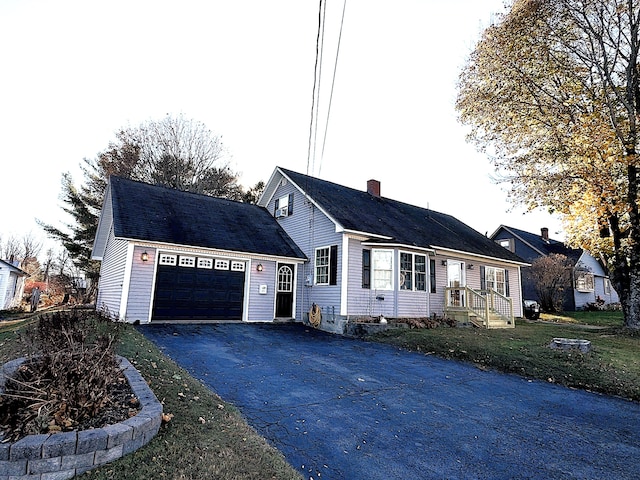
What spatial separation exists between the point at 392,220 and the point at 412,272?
3007 mm

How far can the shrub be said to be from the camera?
2896 mm

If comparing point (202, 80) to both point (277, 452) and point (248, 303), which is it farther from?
point (277, 452)

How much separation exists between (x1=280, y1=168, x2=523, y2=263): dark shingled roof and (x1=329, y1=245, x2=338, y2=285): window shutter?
111 cm

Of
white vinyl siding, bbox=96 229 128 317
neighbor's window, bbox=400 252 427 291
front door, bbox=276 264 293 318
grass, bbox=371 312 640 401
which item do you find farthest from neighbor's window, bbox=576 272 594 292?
white vinyl siding, bbox=96 229 128 317

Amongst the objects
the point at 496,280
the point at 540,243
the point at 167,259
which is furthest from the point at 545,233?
the point at 167,259

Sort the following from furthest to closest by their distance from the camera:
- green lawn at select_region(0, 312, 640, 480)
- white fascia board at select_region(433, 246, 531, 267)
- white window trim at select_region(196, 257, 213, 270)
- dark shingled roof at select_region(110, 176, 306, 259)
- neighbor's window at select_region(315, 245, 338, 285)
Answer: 1. white fascia board at select_region(433, 246, 531, 267)
2. neighbor's window at select_region(315, 245, 338, 285)
3. white window trim at select_region(196, 257, 213, 270)
4. dark shingled roof at select_region(110, 176, 306, 259)
5. green lawn at select_region(0, 312, 640, 480)

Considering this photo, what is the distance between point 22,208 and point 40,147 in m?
26.2

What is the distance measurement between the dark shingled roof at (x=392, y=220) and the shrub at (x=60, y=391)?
30.4ft

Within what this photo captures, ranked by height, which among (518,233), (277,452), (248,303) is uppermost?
(518,233)

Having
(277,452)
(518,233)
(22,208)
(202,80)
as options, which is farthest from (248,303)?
(22,208)

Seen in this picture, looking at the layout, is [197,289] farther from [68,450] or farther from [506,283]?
[506,283]

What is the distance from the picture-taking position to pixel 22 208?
114 feet

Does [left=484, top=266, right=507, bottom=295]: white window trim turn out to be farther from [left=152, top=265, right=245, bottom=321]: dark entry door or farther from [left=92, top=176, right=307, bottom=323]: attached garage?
[left=152, top=265, right=245, bottom=321]: dark entry door

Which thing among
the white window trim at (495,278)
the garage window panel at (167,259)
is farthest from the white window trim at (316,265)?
the white window trim at (495,278)
